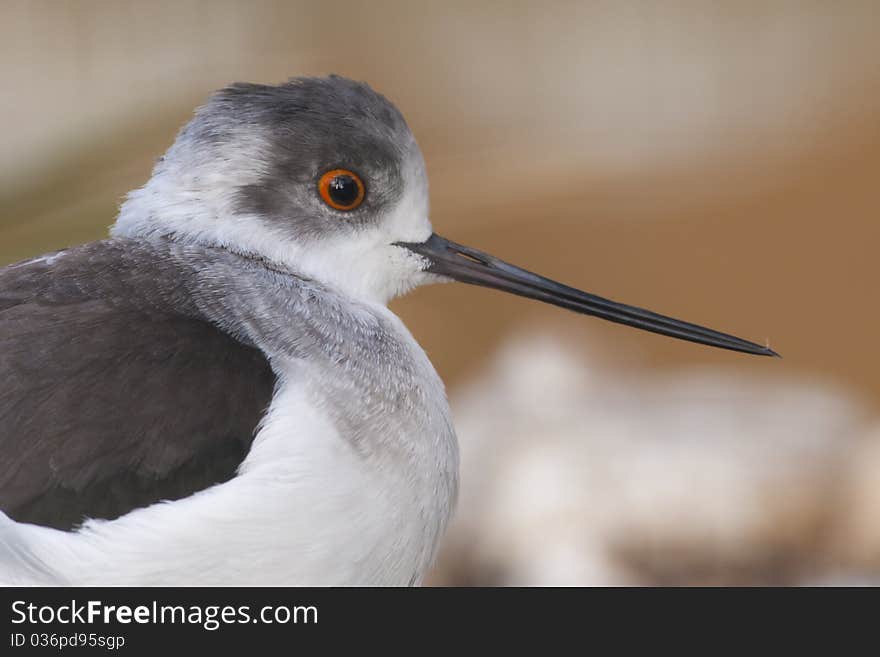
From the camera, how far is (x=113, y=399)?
1.38 metres

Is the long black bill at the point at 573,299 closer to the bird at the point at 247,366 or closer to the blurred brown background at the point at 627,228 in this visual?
the bird at the point at 247,366

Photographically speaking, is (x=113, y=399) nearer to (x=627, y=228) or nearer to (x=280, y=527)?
(x=280, y=527)

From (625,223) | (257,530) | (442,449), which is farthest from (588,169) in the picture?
(257,530)

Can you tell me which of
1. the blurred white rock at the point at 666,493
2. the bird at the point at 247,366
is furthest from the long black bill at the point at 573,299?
the blurred white rock at the point at 666,493

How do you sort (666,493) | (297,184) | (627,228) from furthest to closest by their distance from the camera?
(627,228) → (666,493) → (297,184)

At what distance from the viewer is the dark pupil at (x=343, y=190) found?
171cm

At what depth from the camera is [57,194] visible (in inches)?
83.5

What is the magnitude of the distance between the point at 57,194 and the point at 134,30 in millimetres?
1702

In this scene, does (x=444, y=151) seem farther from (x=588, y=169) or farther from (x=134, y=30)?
(x=134, y=30)

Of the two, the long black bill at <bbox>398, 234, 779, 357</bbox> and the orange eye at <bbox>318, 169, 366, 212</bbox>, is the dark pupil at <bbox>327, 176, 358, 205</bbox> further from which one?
the long black bill at <bbox>398, 234, 779, 357</bbox>

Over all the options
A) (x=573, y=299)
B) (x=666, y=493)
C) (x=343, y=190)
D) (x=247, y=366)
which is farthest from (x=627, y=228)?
(x=247, y=366)

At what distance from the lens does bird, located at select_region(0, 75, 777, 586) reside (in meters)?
1.36

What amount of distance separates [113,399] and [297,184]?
1.48ft

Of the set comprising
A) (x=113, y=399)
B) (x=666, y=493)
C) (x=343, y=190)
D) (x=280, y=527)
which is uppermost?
(x=343, y=190)
